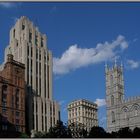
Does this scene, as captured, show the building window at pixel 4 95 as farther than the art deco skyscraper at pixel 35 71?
No

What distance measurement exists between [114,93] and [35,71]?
3381 centimetres

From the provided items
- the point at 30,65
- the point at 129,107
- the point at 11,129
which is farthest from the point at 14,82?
the point at 129,107

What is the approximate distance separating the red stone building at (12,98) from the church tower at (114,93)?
4569cm

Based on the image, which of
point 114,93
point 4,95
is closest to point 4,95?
point 4,95

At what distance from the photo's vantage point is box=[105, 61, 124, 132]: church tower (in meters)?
153

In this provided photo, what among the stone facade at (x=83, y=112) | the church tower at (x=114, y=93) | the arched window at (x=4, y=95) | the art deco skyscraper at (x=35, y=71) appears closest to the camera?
the arched window at (x=4, y=95)

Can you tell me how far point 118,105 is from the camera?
504 ft

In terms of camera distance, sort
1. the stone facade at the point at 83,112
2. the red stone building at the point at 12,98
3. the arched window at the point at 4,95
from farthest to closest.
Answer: the stone facade at the point at 83,112
the arched window at the point at 4,95
the red stone building at the point at 12,98

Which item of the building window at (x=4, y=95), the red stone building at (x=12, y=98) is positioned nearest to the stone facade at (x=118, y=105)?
the red stone building at (x=12, y=98)

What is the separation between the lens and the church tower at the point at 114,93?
153250mm

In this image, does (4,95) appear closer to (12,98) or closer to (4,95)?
(4,95)

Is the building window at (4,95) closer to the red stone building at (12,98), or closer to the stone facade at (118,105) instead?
the red stone building at (12,98)

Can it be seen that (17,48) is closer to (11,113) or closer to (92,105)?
(11,113)

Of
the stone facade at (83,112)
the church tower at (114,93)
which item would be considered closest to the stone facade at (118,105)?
the church tower at (114,93)
